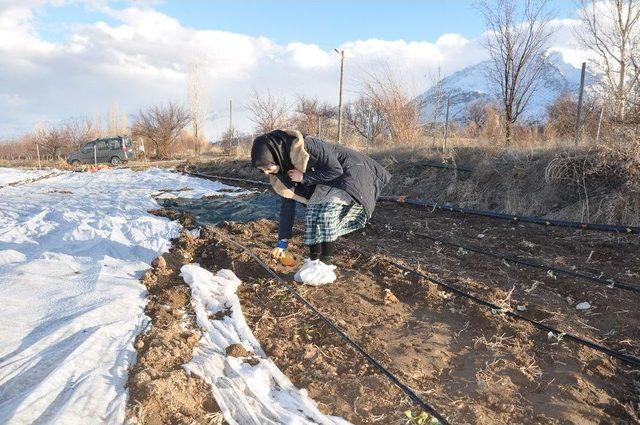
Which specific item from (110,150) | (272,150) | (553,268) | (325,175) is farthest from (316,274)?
(110,150)

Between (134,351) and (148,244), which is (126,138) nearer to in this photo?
(148,244)

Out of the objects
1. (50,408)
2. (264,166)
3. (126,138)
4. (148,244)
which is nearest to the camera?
(50,408)

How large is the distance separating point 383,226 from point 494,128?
6224mm

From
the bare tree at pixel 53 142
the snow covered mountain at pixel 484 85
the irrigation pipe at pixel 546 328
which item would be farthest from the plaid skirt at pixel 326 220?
the snow covered mountain at pixel 484 85

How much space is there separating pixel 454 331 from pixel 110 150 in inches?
822

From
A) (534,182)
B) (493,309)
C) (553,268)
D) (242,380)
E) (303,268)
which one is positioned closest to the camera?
(242,380)

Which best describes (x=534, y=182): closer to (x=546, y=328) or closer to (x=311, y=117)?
(x=546, y=328)

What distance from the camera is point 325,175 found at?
3.33m

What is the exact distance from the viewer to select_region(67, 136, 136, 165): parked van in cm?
2061

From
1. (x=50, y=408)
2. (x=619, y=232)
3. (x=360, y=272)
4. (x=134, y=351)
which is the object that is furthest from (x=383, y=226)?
(x=50, y=408)

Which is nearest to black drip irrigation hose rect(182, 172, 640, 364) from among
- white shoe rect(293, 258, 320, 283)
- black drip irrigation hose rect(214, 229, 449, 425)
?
black drip irrigation hose rect(214, 229, 449, 425)

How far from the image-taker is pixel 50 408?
1.66 m

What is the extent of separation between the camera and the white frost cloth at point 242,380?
1766 millimetres

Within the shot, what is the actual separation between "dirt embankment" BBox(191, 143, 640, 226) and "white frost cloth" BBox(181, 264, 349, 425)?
4794 millimetres
